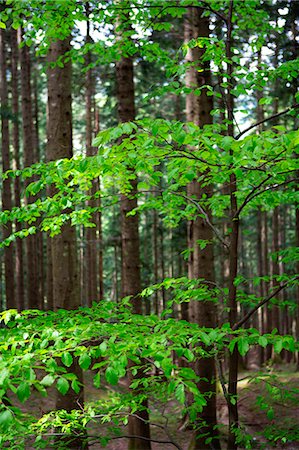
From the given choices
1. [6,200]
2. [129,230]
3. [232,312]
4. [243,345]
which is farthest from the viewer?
[6,200]

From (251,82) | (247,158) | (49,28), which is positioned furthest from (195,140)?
(49,28)

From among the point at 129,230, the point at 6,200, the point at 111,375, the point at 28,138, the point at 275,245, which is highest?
the point at 28,138

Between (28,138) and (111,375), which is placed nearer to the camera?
(111,375)

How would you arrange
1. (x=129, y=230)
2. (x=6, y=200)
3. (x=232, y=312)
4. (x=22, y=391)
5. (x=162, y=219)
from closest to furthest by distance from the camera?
1. (x=22, y=391)
2. (x=232, y=312)
3. (x=162, y=219)
4. (x=129, y=230)
5. (x=6, y=200)

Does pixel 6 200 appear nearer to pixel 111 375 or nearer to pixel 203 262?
pixel 203 262

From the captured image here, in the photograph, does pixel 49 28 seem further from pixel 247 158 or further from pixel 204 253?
pixel 204 253

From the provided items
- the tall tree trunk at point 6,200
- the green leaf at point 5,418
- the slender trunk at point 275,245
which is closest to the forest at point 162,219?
the green leaf at point 5,418

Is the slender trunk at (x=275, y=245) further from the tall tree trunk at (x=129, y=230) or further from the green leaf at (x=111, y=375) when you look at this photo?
the green leaf at (x=111, y=375)

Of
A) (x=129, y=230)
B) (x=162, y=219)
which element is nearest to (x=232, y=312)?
(x=162, y=219)

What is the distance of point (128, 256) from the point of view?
27.0ft

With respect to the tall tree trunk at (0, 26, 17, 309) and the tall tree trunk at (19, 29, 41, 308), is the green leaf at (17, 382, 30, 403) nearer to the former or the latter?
the tall tree trunk at (0, 26, 17, 309)

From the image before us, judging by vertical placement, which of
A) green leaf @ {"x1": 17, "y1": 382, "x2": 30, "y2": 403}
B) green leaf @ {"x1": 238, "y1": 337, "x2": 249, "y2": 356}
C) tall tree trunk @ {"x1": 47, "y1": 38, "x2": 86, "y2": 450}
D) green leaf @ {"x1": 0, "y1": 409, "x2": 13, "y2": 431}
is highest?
tall tree trunk @ {"x1": 47, "y1": 38, "x2": 86, "y2": 450}

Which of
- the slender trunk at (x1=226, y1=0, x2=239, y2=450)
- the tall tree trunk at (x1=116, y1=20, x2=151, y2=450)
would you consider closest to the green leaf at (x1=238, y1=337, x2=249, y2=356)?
the slender trunk at (x1=226, y1=0, x2=239, y2=450)

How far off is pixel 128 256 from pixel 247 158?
18.0 feet
